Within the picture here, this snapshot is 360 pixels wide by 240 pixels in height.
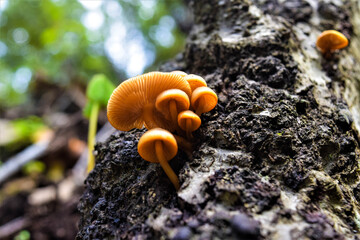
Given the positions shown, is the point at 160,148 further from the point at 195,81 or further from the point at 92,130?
the point at 92,130

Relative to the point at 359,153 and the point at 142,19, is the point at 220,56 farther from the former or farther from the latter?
Result: the point at 142,19

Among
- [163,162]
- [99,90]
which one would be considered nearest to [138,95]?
[163,162]

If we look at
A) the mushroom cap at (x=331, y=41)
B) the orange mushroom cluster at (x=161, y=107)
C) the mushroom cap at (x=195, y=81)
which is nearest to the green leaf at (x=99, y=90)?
the orange mushroom cluster at (x=161, y=107)

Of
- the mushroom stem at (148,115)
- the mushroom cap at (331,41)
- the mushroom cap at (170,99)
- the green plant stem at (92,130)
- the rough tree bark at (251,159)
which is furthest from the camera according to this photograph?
the green plant stem at (92,130)

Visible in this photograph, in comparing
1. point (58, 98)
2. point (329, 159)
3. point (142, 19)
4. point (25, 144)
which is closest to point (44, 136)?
point (25, 144)

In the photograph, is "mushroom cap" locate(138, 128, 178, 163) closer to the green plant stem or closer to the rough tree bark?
the rough tree bark

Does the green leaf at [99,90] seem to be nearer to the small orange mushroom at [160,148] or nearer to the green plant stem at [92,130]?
the green plant stem at [92,130]
